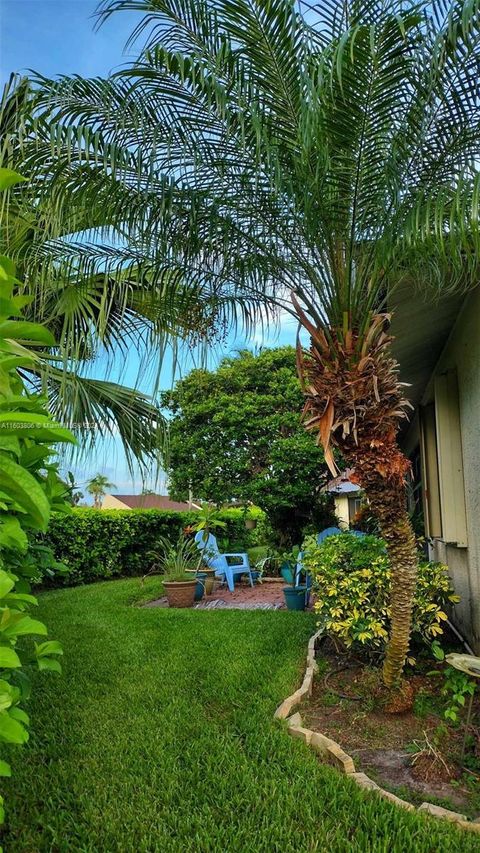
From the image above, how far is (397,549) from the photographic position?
11.3 feet

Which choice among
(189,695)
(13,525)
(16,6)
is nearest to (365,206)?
(13,525)

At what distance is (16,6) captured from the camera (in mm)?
4180

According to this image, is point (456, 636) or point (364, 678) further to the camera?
point (456, 636)

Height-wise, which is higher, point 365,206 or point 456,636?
point 365,206

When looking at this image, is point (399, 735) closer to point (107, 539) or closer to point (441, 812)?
point (441, 812)

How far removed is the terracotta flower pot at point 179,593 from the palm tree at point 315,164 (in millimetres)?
5233

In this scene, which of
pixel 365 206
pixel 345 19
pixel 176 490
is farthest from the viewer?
pixel 176 490

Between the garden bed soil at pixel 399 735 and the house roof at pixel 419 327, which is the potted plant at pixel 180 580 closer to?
the garden bed soil at pixel 399 735

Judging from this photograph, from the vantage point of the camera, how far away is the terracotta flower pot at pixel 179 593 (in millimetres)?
8297

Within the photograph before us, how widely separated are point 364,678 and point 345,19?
4468 mm

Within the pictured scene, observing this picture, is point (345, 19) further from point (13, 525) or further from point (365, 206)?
point (13, 525)

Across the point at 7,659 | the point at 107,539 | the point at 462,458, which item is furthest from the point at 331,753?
the point at 107,539

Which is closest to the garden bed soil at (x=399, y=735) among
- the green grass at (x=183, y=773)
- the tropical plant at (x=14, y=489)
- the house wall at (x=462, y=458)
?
the green grass at (x=183, y=773)

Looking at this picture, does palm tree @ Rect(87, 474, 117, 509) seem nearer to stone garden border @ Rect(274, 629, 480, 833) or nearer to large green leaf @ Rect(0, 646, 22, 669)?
stone garden border @ Rect(274, 629, 480, 833)
